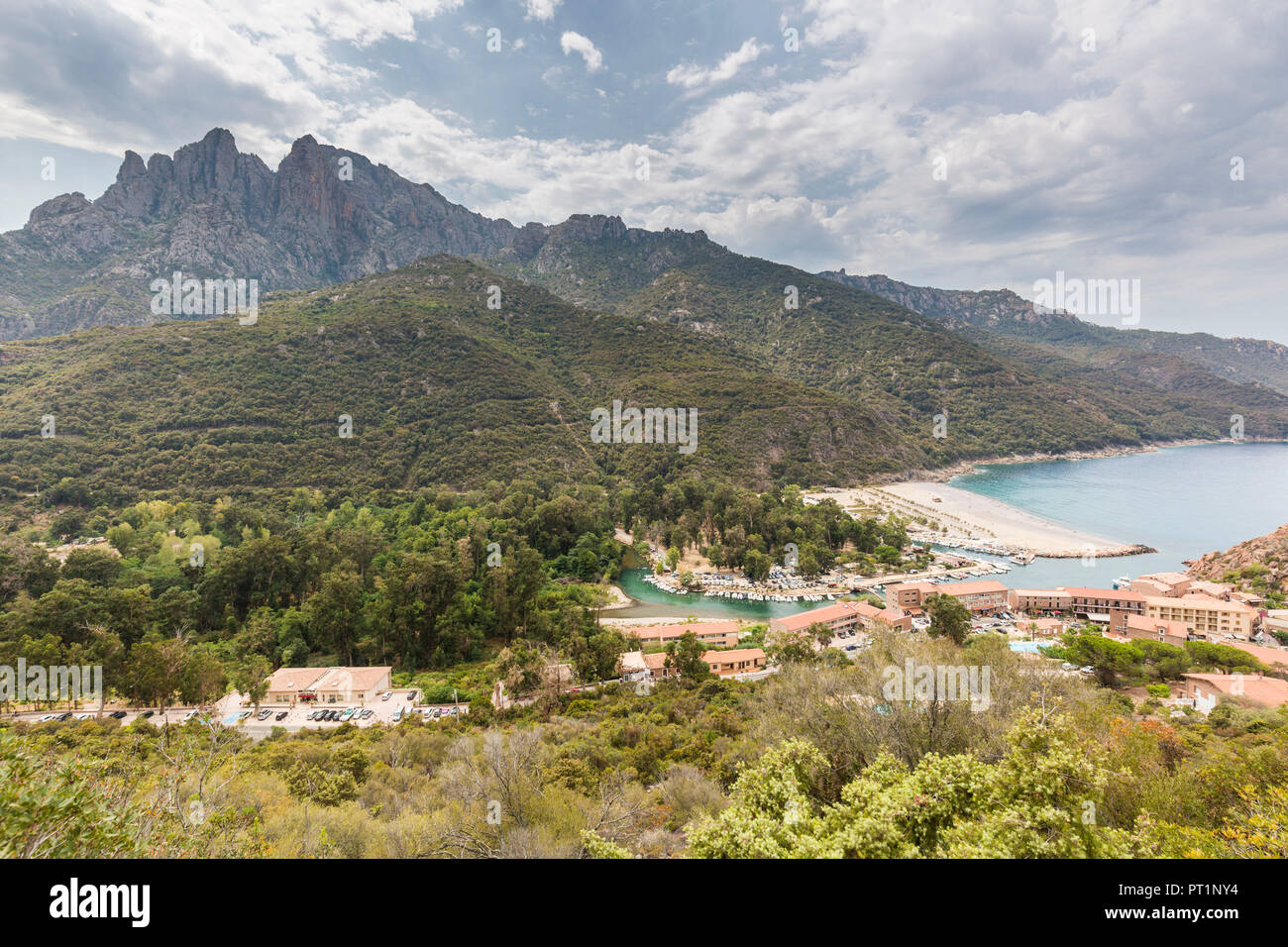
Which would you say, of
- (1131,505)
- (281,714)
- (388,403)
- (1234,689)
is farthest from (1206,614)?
(388,403)

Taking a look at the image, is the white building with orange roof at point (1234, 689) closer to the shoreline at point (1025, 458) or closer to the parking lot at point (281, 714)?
the parking lot at point (281, 714)

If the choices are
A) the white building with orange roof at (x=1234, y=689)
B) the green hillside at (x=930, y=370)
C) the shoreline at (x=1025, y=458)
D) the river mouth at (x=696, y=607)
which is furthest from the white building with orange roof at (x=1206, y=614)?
the green hillside at (x=930, y=370)

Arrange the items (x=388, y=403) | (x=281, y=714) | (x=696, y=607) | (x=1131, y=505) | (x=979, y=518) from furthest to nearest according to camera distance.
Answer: (x=388, y=403) < (x=1131, y=505) < (x=979, y=518) < (x=696, y=607) < (x=281, y=714)

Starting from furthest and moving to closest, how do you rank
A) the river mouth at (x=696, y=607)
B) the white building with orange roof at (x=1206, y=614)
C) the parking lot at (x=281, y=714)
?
the river mouth at (x=696, y=607) < the white building with orange roof at (x=1206, y=614) < the parking lot at (x=281, y=714)

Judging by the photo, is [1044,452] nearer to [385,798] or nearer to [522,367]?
[522,367]

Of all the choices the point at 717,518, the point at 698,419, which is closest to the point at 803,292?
the point at 698,419

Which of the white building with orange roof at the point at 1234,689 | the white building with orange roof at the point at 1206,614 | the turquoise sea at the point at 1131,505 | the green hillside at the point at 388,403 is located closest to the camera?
the white building with orange roof at the point at 1234,689

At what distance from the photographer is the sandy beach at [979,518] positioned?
50.7 meters

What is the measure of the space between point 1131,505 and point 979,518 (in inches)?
1009

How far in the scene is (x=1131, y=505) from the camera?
67750mm

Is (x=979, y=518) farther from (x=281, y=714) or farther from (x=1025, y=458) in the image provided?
(x=281, y=714)

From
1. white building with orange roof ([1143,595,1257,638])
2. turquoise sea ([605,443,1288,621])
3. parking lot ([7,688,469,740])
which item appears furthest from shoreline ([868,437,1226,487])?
parking lot ([7,688,469,740])

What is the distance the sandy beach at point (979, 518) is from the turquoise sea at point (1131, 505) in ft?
6.04

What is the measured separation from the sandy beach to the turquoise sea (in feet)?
6.04
